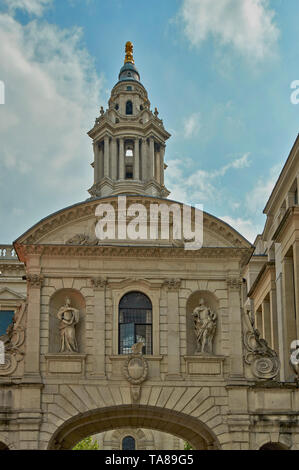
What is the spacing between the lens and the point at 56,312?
116ft

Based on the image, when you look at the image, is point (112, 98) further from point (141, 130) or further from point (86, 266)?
point (86, 266)

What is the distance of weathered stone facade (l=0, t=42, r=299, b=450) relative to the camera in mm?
33562

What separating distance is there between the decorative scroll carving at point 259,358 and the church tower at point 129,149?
33.4 meters

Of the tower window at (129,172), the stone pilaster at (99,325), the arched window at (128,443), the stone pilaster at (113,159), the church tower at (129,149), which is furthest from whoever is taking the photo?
the tower window at (129,172)

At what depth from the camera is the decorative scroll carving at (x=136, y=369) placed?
33938mm

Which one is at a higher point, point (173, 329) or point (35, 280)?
point (35, 280)

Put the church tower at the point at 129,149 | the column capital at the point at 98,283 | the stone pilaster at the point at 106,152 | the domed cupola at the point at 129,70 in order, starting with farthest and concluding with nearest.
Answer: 1. the domed cupola at the point at 129,70
2. the stone pilaster at the point at 106,152
3. the church tower at the point at 129,149
4. the column capital at the point at 98,283

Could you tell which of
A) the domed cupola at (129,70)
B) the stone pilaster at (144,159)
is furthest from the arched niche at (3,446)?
the domed cupola at (129,70)

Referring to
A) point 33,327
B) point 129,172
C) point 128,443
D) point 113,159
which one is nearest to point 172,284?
point 33,327

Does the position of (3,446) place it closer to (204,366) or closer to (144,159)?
(204,366)

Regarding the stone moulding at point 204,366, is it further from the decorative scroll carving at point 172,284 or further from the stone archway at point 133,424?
the decorative scroll carving at point 172,284

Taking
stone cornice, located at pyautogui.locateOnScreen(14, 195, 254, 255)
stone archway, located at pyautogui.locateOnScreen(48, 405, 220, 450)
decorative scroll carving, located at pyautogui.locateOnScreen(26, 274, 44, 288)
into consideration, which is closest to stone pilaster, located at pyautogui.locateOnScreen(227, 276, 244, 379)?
stone cornice, located at pyautogui.locateOnScreen(14, 195, 254, 255)

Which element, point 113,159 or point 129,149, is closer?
point 113,159

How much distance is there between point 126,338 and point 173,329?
6.63ft
